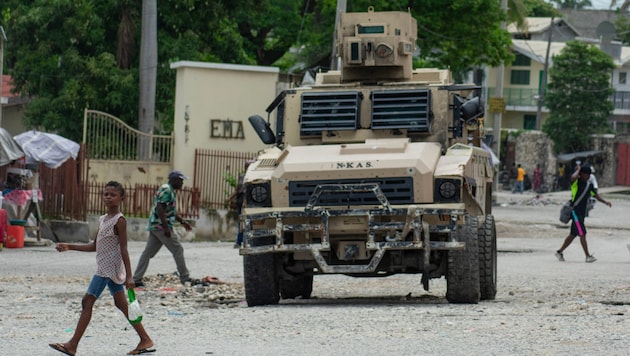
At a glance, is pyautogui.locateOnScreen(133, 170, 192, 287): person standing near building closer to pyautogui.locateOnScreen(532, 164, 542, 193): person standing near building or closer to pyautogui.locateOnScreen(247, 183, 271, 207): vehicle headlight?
pyautogui.locateOnScreen(247, 183, 271, 207): vehicle headlight

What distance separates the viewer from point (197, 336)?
456 inches

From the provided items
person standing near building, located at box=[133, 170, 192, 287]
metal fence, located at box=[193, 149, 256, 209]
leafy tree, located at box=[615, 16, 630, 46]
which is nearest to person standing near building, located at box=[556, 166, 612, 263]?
person standing near building, located at box=[133, 170, 192, 287]

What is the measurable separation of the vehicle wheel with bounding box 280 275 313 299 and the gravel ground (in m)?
0.23

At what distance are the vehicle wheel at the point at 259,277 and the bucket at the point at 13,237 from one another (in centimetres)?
1265

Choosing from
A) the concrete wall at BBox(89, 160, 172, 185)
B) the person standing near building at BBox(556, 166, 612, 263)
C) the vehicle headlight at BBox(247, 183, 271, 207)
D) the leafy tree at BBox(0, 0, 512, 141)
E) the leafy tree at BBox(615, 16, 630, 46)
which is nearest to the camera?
the vehicle headlight at BBox(247, 183, 271, 207)

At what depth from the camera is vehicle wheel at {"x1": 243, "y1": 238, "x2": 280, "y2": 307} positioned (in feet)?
48.2

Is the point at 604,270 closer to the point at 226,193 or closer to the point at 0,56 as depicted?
the point at 226,193

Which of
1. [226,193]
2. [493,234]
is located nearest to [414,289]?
[493,234]

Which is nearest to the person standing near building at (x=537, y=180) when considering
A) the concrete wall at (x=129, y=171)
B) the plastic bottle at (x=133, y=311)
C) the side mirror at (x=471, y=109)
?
the concrete wall at (x=129, y=171)

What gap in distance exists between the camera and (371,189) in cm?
1402

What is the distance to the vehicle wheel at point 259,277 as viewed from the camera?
1470 centimetres

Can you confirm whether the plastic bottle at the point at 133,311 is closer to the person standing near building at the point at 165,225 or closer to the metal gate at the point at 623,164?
the person standing near building at the point at 165,225

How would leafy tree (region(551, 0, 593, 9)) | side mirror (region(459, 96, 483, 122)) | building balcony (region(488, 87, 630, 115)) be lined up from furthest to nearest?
leafy tree (region(551, 0, 593, 9))
building balcony (region(488, 87, 630, 115))
side mirror (region(459, 96, 483, 122))

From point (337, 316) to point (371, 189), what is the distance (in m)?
1.61
